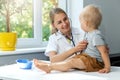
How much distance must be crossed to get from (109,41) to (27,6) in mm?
930

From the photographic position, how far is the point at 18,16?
2328 mm

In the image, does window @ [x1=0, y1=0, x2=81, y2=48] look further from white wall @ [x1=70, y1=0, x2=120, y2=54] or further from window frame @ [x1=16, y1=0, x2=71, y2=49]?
white wall @ [x1=70, y1=0, x2=120, y2=54]

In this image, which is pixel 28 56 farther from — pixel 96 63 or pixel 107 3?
pixel 107 3

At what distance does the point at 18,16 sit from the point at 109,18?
3.13 feet

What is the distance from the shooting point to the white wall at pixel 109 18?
2.49 metres

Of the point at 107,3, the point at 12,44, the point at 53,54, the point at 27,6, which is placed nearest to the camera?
the point at 53,54

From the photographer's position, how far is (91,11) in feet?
4.82

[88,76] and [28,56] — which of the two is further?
[28,56]

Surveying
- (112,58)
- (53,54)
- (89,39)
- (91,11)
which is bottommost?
(112,58)

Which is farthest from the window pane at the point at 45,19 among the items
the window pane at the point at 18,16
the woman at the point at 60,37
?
the woman at the point at 60,37

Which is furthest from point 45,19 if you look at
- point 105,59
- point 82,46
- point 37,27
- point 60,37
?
point 105,59

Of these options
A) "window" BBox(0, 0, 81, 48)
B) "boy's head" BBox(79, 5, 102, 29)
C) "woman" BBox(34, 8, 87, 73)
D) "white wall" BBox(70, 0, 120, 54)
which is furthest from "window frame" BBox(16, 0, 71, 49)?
"boy's head" BBox(79, 5, 102, 29)

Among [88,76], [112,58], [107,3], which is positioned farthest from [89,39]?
[107,3]

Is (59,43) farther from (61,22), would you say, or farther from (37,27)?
(37,27)
